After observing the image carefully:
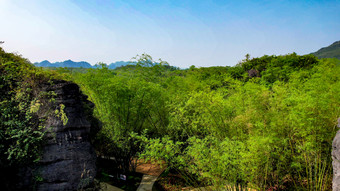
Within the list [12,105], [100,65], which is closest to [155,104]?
[100,65]

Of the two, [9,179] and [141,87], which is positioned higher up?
[141,87]

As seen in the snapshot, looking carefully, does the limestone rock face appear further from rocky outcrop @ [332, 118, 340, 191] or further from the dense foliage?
rocky outcrop @ [332, 118, 340, 191]

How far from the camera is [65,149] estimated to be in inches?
178

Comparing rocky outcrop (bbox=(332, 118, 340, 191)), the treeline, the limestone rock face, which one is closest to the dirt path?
the treeline

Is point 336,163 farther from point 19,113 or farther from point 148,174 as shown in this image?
point 19,113

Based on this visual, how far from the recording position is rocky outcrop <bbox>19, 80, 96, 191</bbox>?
437 cm

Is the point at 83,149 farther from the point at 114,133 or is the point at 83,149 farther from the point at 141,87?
the point at 141,87

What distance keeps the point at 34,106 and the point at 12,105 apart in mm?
497

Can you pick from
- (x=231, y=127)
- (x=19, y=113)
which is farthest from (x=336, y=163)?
(x=19, y=113)

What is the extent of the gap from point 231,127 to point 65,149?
4453 mm

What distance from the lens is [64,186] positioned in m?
4.44

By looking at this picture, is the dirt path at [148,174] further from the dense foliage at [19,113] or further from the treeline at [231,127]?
the dense foliage at [19,113]

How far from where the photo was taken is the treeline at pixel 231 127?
12.5ft

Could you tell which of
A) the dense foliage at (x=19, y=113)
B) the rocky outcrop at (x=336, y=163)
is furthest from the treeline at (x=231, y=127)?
the dense foliage at (x=19, y=113)
